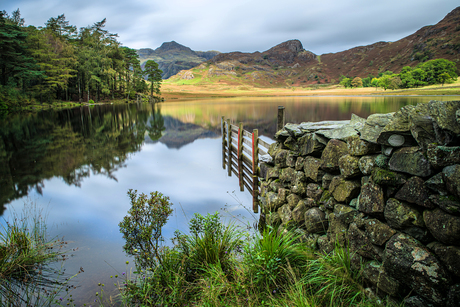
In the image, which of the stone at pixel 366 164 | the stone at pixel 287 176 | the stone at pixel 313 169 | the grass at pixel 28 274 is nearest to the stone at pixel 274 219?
the stone at pixel 287 176

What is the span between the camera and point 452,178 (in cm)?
214

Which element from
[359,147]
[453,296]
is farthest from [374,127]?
[453,296]

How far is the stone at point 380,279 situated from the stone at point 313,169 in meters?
1.51

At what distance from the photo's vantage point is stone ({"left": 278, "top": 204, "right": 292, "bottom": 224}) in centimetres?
480

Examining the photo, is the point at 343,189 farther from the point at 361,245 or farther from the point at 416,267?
the point at 416,267

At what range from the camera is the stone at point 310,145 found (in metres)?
4.25

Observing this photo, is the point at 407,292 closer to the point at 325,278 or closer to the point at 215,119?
the point at 325,278

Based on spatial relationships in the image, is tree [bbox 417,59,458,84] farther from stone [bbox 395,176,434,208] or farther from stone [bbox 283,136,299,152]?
stone [bbox 395,176,434,208]

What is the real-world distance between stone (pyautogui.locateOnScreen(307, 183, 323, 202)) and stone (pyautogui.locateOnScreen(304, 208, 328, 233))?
214 mm

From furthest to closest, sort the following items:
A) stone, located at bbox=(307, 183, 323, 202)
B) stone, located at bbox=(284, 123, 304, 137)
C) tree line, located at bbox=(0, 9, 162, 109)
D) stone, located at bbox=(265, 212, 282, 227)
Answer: tree line, located at bbox=(0, 9, 162, 109) → stone, located at bbox=(265, 212, 282, 227) → stone, located at bbox=(284, 123, 304, 137) → stone, located at bbox=(307, 183, 323, 202)

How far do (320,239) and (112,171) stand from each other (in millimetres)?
9749

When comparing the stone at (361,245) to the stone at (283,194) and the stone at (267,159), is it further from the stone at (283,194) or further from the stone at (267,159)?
the stone at (267,159)

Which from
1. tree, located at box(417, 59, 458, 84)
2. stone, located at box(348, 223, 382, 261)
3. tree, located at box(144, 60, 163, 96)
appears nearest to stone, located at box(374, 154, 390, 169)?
stone, located at box(348, 223, 382, 261)

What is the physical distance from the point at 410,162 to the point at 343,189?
1033 millimetres
